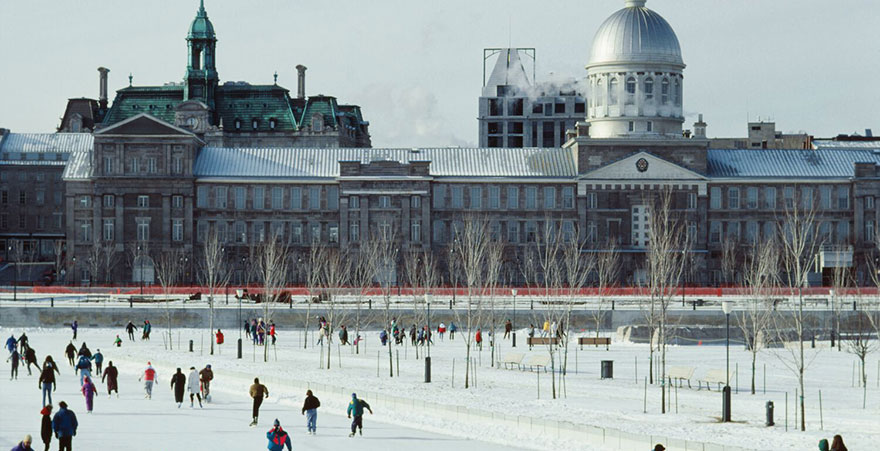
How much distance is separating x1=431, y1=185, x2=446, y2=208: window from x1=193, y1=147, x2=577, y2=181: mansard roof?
39.6 inches

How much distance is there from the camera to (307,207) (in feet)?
359

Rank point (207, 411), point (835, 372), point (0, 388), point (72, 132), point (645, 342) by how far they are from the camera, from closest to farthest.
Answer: point (207, 411) → point (0, 388) → point (835, 372) → point (645, 342) → point (72, 132)

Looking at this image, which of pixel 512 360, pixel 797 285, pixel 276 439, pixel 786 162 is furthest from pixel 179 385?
pixel 786 162

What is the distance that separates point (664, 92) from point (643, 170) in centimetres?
648

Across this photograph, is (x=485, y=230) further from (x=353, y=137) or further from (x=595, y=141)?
(x=353, y=137)

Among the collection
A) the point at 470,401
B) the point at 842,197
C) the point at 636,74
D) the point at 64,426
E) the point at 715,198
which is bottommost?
the point at 470,401

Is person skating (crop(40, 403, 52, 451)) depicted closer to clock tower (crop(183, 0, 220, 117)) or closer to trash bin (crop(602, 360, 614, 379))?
trash bin (crop(602, 360, 614, 379))

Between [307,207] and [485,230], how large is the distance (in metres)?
13.4

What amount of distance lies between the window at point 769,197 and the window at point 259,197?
1434 inches

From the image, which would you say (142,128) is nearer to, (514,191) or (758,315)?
(514,191)

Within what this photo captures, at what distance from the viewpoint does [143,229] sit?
357 feet

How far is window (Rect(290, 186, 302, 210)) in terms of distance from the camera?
10944 cm

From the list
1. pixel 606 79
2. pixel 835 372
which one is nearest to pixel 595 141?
pixel 606 79

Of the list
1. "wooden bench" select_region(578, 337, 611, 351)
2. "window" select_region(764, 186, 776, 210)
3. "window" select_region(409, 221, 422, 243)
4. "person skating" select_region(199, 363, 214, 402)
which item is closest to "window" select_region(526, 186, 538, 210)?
"window" select_region(409, 221, 422, 243)
